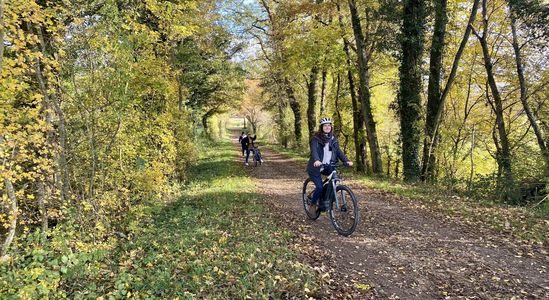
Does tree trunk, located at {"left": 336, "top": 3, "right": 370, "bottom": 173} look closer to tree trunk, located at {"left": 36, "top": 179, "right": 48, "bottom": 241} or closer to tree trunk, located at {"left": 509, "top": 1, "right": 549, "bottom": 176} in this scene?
tree trunk, located at {"left": 509, "top": 1, "right": 549, "bottom": 176}

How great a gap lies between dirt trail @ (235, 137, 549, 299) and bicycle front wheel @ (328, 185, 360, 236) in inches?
7.1

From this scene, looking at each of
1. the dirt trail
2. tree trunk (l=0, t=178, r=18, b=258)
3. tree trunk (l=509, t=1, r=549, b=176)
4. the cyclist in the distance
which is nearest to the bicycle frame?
the cyclist in the distance

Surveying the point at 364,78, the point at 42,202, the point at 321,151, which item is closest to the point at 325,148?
the point at 321,151

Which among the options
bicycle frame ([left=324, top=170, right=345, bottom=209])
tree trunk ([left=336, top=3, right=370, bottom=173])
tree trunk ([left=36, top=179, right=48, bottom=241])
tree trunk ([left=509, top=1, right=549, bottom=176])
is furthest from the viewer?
tree trunk ([left=336, top=3, right=370, bottom=173])

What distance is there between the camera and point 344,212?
7.31 meters

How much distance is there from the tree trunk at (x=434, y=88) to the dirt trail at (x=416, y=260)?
19.3ft

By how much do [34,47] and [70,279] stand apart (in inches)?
165

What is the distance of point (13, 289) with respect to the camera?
15.9 ft

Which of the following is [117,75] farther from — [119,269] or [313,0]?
[313,0]

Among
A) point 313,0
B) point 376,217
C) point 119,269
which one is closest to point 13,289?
point 119,269

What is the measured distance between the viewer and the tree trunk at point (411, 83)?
44.5ft

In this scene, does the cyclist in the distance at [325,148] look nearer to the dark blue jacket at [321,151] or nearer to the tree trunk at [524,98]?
the dark blue jacket at [321,151]

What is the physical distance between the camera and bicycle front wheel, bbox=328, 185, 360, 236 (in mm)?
7047

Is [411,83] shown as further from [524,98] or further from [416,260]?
[416,260]
